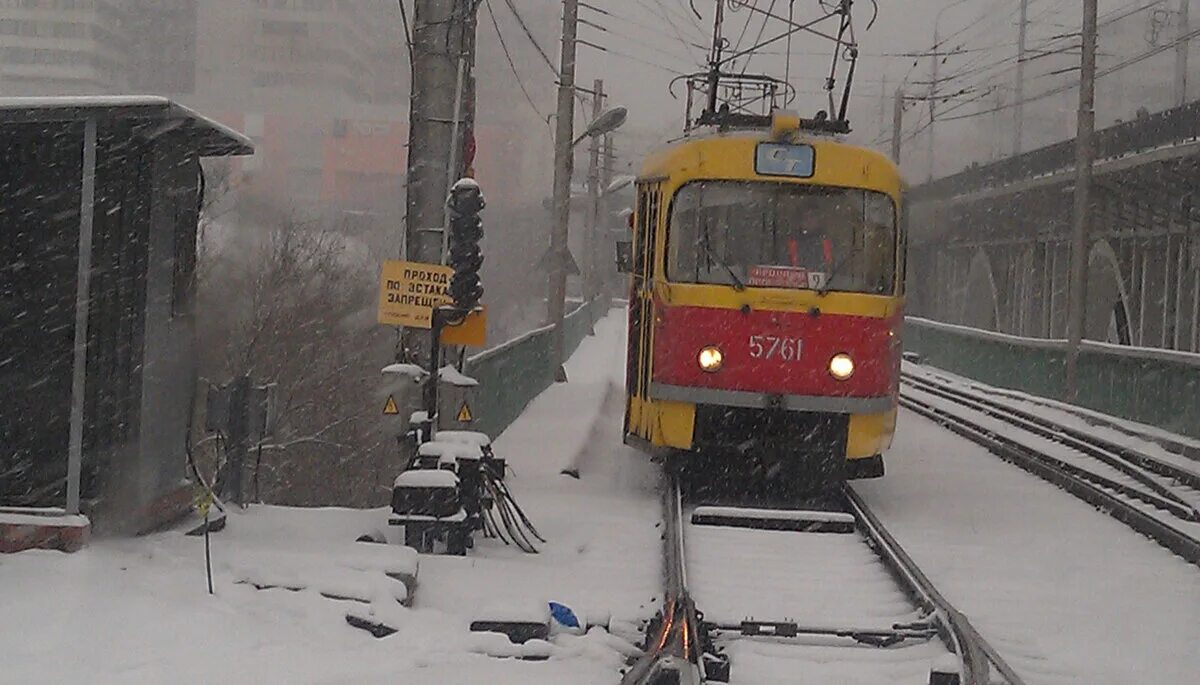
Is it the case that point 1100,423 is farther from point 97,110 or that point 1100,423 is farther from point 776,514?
point 97,110

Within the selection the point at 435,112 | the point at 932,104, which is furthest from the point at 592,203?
the point at 435,112

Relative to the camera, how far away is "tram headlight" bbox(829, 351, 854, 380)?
1153 cm

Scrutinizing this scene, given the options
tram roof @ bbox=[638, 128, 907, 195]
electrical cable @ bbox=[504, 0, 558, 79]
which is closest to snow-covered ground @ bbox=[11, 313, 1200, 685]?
tram roof @ bbox=[638, 128, 907, 195]

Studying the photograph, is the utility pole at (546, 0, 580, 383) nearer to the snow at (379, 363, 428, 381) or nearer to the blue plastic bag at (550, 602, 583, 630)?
the snow at (379, 363, 428, 381)

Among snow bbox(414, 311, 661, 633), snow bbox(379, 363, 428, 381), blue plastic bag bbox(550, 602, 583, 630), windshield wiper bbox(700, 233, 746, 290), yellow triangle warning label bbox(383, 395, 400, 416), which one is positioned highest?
windshield wiper bbox(700, 233, 746, 290)

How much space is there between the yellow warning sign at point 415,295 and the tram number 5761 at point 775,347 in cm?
246

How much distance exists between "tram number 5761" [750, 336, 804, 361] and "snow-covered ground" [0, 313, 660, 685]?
1.79 meters

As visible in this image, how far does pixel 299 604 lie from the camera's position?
7137 mm

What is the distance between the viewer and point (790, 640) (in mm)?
7391

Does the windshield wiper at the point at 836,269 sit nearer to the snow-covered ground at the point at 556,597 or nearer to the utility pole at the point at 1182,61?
the snow-covered ground at the point at 556,597

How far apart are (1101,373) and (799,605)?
13.7 metres

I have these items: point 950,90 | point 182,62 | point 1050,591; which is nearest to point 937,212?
point 950,90

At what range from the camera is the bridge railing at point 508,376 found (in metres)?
→ 14.5

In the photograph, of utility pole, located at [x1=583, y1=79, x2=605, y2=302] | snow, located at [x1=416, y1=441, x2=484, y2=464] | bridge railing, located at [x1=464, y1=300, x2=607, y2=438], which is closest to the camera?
snow, located at [x1=416, y1=441, x2=484, y2=464]
